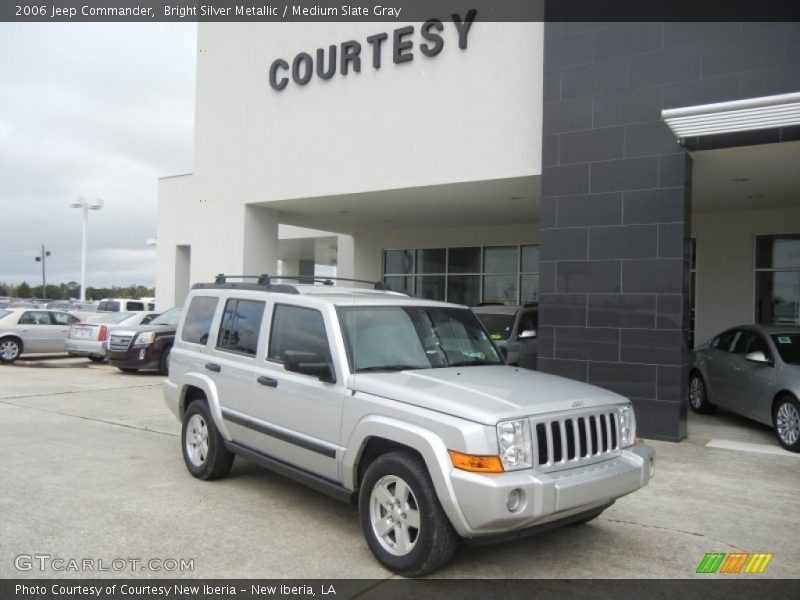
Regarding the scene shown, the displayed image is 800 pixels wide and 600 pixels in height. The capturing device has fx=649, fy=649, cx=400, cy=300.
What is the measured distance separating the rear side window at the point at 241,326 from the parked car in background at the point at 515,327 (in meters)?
5.42

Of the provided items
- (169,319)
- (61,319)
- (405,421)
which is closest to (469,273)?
(169,319)

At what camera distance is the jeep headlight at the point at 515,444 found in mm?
3773

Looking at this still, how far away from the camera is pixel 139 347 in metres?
14.4

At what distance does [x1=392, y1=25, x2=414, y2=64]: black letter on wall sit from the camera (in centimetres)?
1139

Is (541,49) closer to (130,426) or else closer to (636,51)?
(636,51)

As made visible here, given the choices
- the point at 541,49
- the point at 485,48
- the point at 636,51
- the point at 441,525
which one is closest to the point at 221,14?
the point at 485,48

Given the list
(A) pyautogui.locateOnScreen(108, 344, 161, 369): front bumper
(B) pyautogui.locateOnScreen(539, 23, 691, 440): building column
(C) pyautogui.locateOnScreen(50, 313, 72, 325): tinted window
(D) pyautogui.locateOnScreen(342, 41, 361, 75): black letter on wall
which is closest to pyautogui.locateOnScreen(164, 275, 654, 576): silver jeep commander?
(B) pyautogui.locateOnScreen(539, 23, 691, 440): building column

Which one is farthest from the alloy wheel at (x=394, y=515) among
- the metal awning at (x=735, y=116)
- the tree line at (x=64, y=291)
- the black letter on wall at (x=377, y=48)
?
the tree line at (x=64, y=291)

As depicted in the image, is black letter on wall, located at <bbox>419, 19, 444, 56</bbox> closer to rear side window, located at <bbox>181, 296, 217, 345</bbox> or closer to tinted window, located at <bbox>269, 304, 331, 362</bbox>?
rear side window, located at <bbox>181, 296, 217, 345</bbox>

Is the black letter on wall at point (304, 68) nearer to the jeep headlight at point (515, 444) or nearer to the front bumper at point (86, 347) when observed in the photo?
the front bumper at point (86, 347)

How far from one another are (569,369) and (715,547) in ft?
14.8

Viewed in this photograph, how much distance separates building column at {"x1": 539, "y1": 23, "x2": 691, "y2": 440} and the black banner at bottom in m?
4.61

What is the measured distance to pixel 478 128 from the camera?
416 inches

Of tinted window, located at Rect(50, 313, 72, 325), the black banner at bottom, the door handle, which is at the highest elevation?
the door handle
